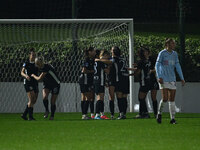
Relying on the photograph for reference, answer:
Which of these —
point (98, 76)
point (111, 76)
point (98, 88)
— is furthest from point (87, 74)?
point (111, 76)

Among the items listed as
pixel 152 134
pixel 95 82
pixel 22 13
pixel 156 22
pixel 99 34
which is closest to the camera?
pixel 152 134

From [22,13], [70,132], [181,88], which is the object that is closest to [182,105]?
[181,88]

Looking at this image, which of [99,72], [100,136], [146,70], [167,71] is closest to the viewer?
[100,136]

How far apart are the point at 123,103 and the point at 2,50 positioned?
7.09m

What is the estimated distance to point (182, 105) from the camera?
22.0 metres

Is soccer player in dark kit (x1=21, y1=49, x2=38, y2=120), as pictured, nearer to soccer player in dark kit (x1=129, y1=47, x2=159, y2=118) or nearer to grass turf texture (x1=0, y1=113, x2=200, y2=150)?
grass turf texture (x1=0, y1=113, x2=200, y2=150)

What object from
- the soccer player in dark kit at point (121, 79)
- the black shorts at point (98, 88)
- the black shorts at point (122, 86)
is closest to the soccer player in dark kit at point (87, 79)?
the black shorts at point (98, 88)

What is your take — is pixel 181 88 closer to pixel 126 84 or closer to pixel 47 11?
pixel 126 84

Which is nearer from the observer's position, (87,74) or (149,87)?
(87,74)

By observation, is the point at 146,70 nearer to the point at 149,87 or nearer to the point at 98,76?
the point at 149,87

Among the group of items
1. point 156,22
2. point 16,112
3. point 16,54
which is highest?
point 156,22

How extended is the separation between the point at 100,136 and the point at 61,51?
11.8m

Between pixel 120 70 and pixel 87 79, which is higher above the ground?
pixel 120 70

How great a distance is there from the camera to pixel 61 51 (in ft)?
77.0
